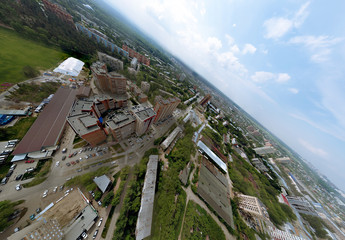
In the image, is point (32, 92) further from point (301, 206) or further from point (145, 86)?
point (301, 206)

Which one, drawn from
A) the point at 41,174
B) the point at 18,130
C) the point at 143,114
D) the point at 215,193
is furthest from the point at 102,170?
the point at 215,193

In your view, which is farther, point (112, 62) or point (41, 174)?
point (112, 62)

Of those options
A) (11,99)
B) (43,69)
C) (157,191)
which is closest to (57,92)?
(11,99)

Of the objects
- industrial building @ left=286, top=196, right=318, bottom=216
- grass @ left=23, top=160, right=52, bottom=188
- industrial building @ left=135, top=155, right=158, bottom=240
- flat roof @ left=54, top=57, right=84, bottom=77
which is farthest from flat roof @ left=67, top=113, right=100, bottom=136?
industrial building @ left=286, top=196, right=318, bottom=216

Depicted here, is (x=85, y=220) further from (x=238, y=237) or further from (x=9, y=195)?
(x=238, y=237)

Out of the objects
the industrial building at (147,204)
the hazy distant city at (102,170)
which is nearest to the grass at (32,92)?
the hazy distant city at (102,170)

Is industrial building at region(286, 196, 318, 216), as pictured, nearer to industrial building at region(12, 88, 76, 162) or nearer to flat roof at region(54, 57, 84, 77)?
industrial building at region(12, 88, 76, 162)
